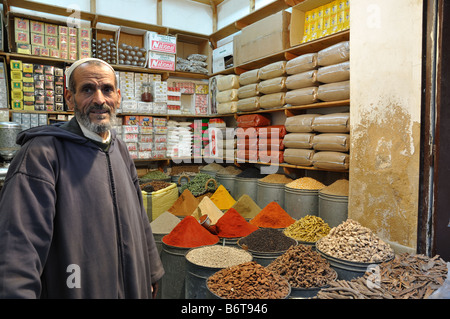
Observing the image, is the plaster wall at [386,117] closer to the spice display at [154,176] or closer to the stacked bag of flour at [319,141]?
the stacked bag of flour at [319,141]

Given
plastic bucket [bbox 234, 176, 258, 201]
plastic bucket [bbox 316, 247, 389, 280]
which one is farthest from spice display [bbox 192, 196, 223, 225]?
plastic bucket [bbox 316, 247, 389, 280]

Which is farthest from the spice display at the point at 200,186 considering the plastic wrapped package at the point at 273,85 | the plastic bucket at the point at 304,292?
the plastic bucket at the point at 304,292

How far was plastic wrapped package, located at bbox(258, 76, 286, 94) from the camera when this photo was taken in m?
3.23

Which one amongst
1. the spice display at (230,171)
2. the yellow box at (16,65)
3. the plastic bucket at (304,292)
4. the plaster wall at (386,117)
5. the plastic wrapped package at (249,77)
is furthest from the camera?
the spice display at (230,171)

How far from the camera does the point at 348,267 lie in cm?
170

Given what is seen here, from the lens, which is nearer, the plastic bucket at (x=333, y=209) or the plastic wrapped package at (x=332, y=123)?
the plastic bucket at (x=333, y=209)

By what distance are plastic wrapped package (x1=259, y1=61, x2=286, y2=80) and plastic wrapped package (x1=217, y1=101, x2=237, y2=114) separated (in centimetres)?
62

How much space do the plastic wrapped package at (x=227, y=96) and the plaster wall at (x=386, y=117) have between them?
6.32 feet

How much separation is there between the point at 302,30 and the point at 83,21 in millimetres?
2808

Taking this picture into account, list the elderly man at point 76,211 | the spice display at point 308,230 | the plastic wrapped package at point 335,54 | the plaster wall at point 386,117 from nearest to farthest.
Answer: the elderly man at point 76,211 → the plaster wall at point 386,117 → the spice display at point 308,230 → the plastic wrapped package at point 335,54

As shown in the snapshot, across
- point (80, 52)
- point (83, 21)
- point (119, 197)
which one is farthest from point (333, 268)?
point (83, 21)

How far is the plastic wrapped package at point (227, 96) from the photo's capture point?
3.99m

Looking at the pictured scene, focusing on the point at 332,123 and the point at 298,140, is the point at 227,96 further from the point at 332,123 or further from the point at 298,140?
the point at 332,123

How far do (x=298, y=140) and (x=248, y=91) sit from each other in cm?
102
